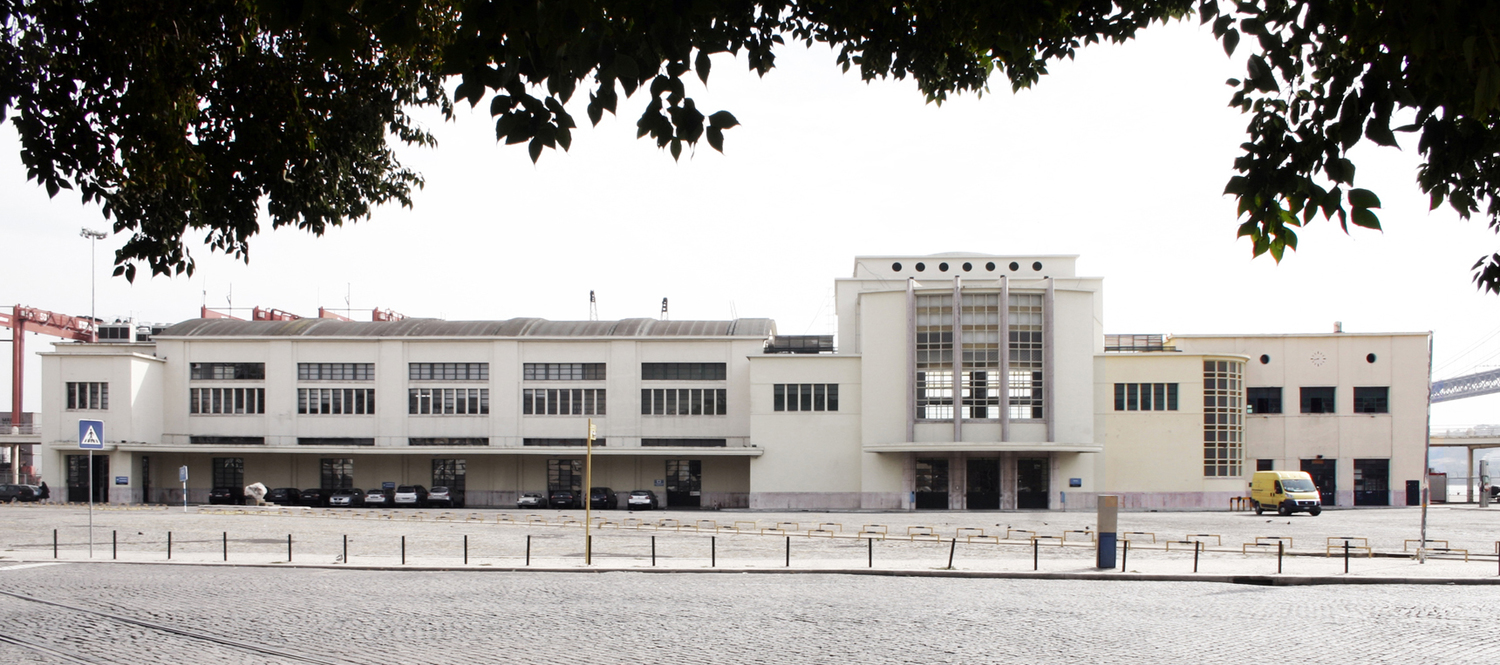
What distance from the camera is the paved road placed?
12.7 meters

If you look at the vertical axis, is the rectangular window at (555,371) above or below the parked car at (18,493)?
above

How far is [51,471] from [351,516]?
95.4ft

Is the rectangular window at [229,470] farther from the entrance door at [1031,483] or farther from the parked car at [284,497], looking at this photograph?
the entrance door at [1031,483]

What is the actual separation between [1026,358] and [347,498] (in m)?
38.5

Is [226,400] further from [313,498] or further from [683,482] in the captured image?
[683,482]

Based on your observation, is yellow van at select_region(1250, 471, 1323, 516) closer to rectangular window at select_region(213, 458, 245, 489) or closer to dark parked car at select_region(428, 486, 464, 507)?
dark parked car at select_region(428, 486, 464, 507)

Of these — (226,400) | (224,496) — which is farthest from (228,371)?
(224,496)

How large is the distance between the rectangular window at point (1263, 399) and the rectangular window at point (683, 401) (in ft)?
101

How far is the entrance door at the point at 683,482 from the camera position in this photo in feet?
206

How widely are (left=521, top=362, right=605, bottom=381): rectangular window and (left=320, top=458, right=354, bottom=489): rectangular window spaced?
1251cm

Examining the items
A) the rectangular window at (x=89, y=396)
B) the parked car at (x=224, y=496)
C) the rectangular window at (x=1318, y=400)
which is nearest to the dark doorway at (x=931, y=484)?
the rectangular window at (x=1318, y=400)

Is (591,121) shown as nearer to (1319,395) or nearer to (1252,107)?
(1252,107)

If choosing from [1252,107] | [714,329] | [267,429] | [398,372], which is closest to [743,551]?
[1252,107]

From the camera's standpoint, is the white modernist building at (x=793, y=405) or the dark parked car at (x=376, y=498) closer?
the white modernist building at (x=793, y=405)
